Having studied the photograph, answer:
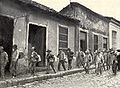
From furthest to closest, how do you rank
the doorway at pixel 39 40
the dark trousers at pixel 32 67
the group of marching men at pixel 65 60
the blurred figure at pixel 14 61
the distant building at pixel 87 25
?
the distant building at pixel 87 25 → the doorway at pixel 39 40 → the dark trousers at pixel 32 67 → the blurred figure at pixel 14 61 → the group of marching men at pixel 65 60

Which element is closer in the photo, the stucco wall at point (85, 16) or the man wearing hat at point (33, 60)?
the man wearing hat at point (33, 60)

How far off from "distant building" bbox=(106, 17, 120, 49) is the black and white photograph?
10.1ft

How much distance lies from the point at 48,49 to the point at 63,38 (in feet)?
9.20

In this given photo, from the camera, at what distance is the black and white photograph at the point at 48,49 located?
10.8 metres

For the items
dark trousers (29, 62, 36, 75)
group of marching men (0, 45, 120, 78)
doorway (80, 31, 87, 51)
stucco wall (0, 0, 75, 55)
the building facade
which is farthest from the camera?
doorway (80, 31, 87, 51)

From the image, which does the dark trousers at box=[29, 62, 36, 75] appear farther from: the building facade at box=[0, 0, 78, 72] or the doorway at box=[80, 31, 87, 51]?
the doorway at box=[80, 31, 87, 51]

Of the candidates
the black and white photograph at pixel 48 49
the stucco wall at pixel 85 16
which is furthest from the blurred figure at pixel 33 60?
the stucco wall at pixel 85 16

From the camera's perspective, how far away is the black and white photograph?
10.8 metres

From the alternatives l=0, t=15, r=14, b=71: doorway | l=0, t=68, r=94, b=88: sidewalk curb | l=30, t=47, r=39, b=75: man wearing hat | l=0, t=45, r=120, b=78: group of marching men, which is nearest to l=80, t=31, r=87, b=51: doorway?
l=0, t=45, r=120, b=78: group of marching men

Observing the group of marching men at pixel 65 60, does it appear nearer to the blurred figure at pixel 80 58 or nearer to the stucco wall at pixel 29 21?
the blurred figure at pixel 80 58

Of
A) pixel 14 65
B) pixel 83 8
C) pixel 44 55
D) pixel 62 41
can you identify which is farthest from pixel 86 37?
pixel 14 65

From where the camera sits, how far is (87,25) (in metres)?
21.0

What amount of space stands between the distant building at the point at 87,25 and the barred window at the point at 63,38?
2064mm

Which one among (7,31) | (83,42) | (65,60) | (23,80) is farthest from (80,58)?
(23,80)
